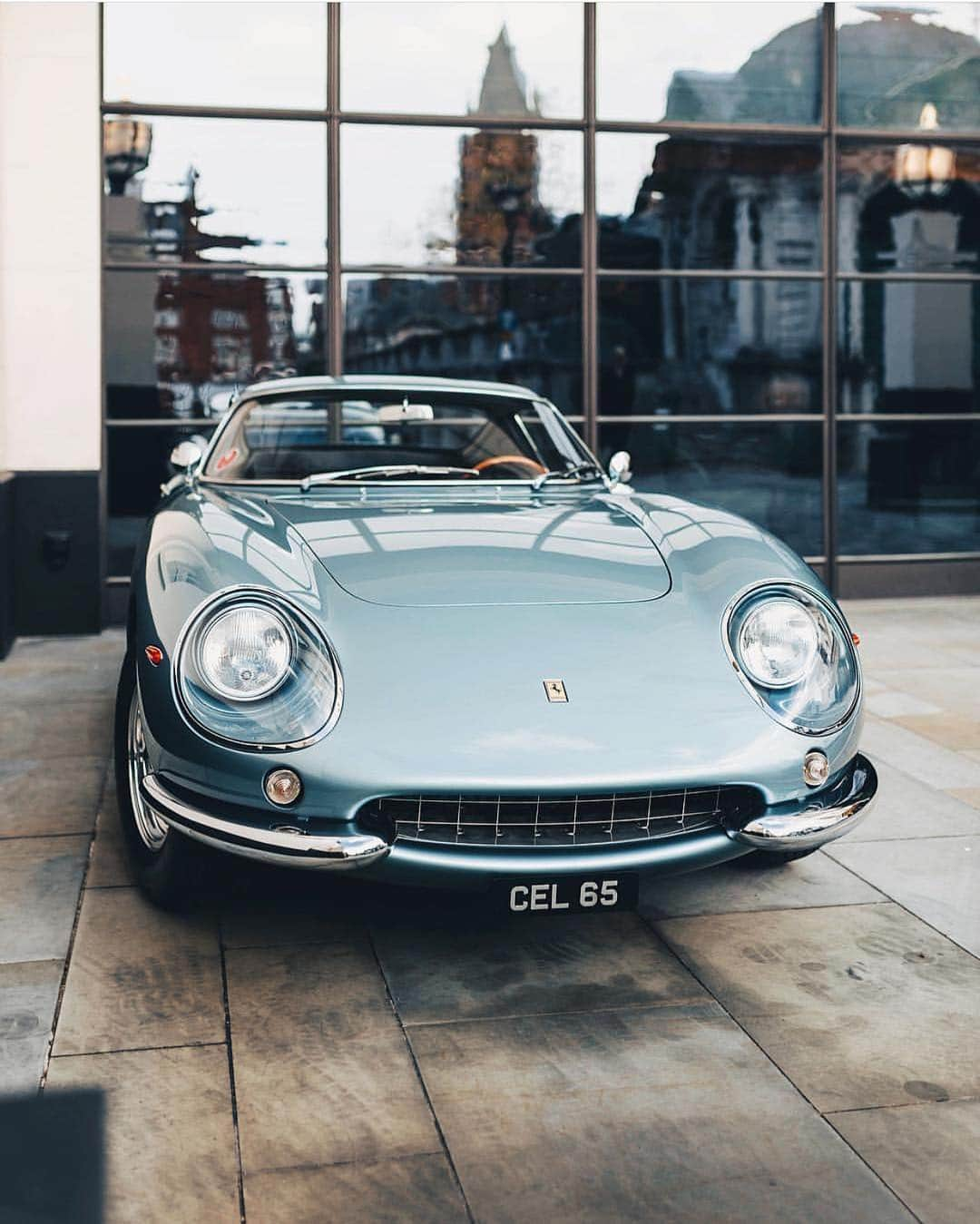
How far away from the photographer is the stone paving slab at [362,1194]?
7.36 ft

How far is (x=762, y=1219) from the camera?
2236 mm

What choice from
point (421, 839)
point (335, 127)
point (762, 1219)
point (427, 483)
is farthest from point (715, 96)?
point (762, 1219)

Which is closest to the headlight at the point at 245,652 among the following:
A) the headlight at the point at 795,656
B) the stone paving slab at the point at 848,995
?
the headlight at the point at 795,656

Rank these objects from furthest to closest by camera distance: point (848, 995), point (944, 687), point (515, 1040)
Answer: point (944, 687) → point (848, 995) → point (515, 1040)

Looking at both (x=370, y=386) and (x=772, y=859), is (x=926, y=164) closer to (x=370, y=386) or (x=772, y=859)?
(x=370, y=386)

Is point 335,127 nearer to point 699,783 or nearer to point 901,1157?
point 699,783

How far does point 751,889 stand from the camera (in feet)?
12.6

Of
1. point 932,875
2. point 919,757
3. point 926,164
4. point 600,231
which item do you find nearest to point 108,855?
point 932,875

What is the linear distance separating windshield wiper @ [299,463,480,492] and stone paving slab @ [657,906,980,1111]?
5.40 ft

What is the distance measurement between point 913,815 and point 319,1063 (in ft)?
8.14

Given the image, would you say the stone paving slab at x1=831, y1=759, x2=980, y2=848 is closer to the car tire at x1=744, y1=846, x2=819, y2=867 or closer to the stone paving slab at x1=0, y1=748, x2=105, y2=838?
the car tire at x1=744, y1=846, x2=819, y2=867

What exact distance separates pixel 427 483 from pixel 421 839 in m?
1.70

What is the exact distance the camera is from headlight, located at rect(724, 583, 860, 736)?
3.19m

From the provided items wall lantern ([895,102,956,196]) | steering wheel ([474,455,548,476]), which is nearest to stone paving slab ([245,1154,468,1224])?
steering wheel ([474,455,548,476])
